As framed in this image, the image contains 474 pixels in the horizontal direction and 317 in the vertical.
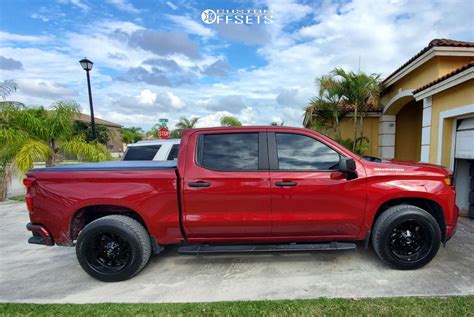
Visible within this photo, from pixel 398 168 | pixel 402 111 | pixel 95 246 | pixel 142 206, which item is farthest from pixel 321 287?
pixel 402 111

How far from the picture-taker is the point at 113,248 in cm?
329

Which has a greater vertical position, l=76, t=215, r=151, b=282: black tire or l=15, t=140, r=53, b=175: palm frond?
l=15, t=140, r=53, b=175: palm frond

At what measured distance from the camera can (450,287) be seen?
2.93m

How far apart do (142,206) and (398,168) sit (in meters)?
3.15

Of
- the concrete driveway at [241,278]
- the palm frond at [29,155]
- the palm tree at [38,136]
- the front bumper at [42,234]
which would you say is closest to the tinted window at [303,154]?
the concrete driveway at [241,278]

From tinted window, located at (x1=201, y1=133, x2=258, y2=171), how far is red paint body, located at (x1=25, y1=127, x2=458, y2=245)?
115mm

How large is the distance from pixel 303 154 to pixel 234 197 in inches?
39.9

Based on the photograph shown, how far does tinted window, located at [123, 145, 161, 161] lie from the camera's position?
6.04 m

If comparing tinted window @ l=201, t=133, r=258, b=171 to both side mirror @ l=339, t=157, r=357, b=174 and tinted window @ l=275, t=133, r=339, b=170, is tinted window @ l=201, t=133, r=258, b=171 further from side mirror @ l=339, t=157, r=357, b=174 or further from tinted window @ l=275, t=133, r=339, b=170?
side mirror @ l=339, t=157, r=357, b=174

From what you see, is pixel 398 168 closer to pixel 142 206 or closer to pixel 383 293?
pixel 383 293

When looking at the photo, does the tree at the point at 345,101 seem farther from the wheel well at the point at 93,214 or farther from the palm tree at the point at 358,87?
the wheel well at the point at 93,214

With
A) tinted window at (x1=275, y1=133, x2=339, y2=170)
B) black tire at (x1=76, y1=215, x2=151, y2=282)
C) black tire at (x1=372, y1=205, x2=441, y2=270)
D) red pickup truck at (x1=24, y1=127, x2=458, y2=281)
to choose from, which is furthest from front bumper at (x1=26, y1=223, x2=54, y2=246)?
→ black tire at (x1=372, y1=205, x2=441, y2=270)

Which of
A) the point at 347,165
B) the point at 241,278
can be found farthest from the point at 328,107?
the point at 241,278

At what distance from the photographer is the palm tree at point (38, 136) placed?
696cm
